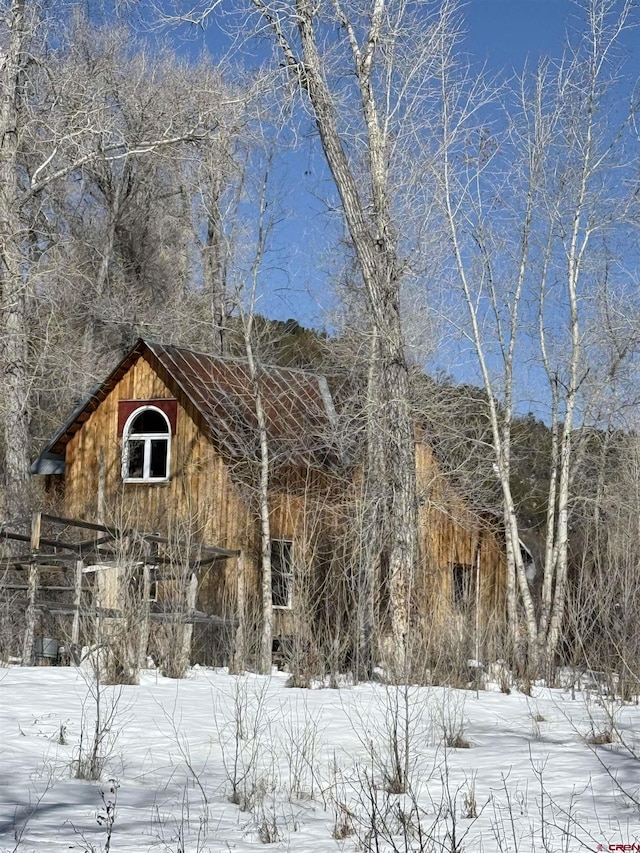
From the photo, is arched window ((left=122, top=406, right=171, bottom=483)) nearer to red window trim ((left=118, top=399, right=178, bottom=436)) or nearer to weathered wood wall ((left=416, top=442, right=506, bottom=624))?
red window trim ((left=118, top=399, right=178, bottom=436))

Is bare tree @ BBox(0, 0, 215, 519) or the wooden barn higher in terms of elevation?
bare tree @ BBox(0, 0, 215, 519)

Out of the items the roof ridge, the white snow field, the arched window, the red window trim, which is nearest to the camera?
the white snow field

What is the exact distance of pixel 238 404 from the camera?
2358 cm

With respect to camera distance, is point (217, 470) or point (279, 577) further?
point (279, 577)

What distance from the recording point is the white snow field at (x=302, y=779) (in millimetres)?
5500

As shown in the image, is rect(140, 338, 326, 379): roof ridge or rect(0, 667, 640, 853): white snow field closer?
rect(0, 667, 640, 853): white snow field

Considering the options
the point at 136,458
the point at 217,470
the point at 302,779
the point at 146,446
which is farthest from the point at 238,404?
the point at 302,779

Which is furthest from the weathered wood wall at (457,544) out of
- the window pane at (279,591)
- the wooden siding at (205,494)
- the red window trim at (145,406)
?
the red window trim at (145,406)

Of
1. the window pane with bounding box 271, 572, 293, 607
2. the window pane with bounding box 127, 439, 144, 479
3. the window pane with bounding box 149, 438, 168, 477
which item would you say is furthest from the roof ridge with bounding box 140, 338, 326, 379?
the window pane with bounding box 271, 572, 293, 607

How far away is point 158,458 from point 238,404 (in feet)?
8.35

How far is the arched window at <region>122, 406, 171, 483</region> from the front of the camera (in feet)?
80.1

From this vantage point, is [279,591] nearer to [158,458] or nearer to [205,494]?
[205,494]

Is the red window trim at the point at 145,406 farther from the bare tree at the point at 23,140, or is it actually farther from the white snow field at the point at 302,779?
the white snow field at the point at 302,779

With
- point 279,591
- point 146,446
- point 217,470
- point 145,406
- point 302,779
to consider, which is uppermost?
point 145,406
